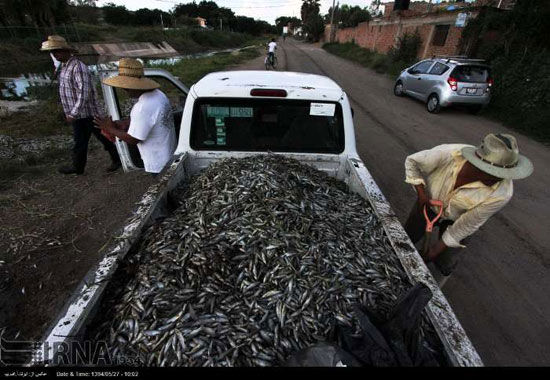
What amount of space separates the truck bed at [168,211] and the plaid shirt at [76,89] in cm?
324

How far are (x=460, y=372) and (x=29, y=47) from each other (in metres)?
27.9

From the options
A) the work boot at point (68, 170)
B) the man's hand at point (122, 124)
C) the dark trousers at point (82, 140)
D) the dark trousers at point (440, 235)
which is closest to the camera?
the dark trousers at point (440, 235)

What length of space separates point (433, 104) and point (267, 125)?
1057 cm

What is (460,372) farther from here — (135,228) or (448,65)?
(448,65)

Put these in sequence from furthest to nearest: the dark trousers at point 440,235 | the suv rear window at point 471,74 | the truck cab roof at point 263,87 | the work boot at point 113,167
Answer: the suv rear window at point 471,74 → the work boot at point 113,167 → the dark trousers at point 440,235 → the truck cab roof at point 263,87

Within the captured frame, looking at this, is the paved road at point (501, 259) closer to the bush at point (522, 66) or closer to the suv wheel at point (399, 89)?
the bush at point (522, 66)

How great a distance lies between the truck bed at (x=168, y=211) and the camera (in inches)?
58.9

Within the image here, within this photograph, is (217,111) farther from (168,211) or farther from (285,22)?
(285,22)

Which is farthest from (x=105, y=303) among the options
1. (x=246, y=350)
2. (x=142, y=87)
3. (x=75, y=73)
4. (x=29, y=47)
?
(x=29, y=47)

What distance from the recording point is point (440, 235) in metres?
3.25

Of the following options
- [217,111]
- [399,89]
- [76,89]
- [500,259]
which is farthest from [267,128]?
[399,89]

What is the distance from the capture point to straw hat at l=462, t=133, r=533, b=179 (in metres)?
2.39

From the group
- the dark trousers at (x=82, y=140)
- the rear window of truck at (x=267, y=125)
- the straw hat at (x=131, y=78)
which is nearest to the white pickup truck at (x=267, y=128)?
the rear window of truck at (x=267, y=125)

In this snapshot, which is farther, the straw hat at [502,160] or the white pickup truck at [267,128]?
the white pickup truck at [267,128]
